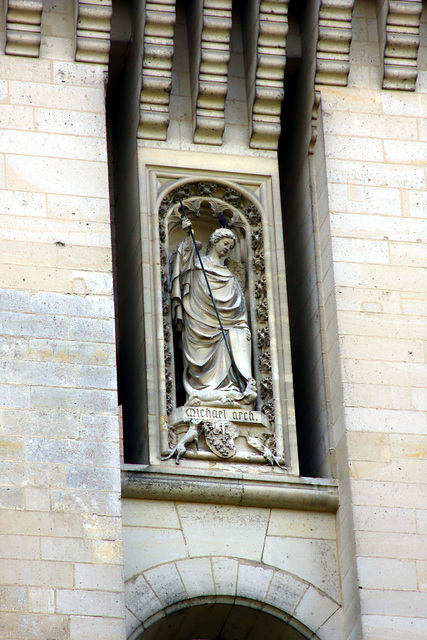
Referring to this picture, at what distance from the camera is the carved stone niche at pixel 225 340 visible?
47.6 ft

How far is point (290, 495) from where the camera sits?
1433 cm

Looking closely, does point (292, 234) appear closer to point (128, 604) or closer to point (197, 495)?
point (197, 495)

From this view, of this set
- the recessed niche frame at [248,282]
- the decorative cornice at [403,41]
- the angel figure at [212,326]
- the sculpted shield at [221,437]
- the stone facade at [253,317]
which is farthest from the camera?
the decorative cornice at [403,41]

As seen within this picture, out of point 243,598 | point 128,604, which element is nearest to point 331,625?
point 243,598

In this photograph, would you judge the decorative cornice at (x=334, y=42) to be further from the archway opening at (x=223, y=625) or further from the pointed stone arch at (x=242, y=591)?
the archway opening at (x=223, y=625)

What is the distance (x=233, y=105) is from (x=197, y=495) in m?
3.65

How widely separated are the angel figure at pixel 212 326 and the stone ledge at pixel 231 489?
2.37 feet

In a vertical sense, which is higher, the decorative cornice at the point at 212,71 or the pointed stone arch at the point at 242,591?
the decorative cornice at the point at 212,71

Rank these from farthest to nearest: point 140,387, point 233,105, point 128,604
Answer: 1. point 233,105
2. point 140,387
3. point 128,604

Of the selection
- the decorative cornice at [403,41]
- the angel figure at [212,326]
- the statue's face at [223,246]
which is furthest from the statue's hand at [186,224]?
the decorative cornice at [403,41]

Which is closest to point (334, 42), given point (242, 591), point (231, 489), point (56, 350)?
point (56, 350)

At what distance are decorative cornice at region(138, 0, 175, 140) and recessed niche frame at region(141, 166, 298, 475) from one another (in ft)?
1.29

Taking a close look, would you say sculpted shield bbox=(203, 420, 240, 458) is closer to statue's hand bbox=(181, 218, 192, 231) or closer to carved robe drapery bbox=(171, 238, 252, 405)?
carved robe drapery bbox=(171, 238, 252, 405)

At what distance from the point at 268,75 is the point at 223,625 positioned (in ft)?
15.4
